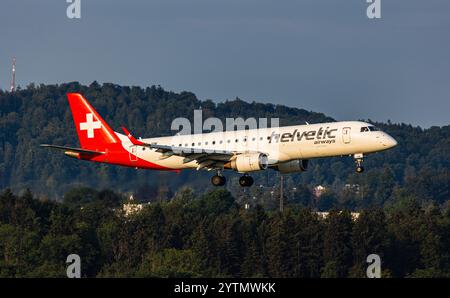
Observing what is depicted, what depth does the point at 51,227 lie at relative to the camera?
5640 inches

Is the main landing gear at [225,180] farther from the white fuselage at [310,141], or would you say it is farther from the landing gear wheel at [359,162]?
the landing gear wheel at [359,162]

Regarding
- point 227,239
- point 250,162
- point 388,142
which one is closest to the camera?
point 388,142

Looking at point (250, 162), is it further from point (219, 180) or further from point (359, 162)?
point (359, 162)

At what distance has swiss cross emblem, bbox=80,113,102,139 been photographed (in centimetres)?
7950

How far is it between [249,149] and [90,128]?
14.9 metres

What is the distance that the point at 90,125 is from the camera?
80000 mm

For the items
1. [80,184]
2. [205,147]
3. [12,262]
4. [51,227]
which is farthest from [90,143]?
[51,227]

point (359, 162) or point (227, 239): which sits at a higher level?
point (359, 162)

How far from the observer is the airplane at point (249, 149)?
6781 cm

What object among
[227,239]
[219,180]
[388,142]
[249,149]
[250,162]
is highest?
[388,142]

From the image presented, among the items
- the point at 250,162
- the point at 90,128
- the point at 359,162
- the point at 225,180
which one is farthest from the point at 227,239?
the point at 250,162

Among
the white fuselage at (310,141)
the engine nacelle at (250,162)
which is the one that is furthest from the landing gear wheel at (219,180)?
the engine nacelle at (250,162)
